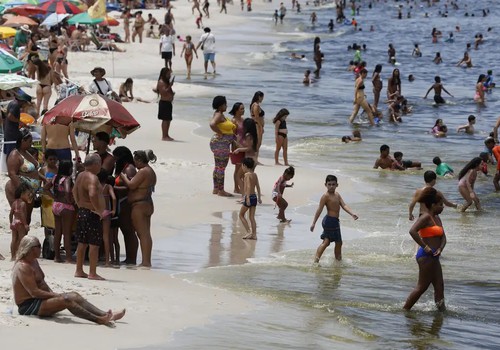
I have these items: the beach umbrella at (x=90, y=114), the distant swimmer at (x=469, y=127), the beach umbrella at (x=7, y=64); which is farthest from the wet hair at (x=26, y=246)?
the distant swimmer at (x=469, y=127)

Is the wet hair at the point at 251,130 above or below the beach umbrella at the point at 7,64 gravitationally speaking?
below

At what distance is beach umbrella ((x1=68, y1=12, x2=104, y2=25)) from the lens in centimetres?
3784

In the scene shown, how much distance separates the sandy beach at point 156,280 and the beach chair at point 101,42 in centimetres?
833

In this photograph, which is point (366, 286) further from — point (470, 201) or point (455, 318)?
point (470, 201)

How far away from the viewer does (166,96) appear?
2236cm

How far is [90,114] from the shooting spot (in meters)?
14.2

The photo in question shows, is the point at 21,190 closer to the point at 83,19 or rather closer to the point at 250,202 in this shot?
the point at 250,202

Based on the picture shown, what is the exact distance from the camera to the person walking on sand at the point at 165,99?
72.4 feet

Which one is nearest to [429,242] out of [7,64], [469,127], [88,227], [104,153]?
[88,227]

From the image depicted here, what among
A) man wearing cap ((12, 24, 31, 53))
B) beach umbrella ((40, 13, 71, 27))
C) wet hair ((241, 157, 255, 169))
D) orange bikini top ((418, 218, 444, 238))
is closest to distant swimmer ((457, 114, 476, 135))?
man wearing cap ((12, 24, 31, 53))

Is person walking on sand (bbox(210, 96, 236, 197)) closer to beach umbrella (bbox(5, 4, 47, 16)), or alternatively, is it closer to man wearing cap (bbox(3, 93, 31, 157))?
man wearing cap (bbox(3, 93, 31, 157))

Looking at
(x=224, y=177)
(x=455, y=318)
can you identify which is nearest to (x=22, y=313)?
(x=455, y=318)

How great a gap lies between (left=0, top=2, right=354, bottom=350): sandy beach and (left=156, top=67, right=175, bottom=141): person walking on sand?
0.96ft

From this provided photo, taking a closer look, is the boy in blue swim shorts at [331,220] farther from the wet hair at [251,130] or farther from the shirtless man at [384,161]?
the shirtless man at [384,161]
